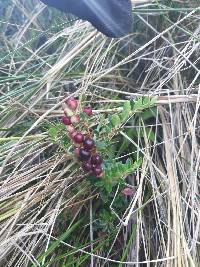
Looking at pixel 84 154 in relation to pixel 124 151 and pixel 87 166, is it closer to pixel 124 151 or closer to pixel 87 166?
pixel 87 166

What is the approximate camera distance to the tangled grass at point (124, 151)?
0.91 m

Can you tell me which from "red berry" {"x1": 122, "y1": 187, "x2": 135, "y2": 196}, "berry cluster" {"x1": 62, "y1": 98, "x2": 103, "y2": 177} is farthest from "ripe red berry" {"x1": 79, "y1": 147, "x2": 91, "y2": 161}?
"red berry" {"x1": 122, "y1": 187, "x2": 135, "y2": 196}

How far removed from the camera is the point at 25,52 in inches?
59.5

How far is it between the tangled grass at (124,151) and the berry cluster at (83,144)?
66 mm

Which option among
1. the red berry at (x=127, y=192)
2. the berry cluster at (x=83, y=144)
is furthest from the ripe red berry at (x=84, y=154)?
the red berry at (x=127, y=192)

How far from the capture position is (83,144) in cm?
91

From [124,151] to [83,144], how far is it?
19 cm

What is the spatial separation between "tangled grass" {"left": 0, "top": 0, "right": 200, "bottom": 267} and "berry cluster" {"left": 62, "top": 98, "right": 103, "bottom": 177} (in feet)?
0.22

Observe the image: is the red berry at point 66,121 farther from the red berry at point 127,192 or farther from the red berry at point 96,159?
the red berry at point 127,192

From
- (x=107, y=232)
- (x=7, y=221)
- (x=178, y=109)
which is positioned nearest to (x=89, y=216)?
(x=107, y=232)

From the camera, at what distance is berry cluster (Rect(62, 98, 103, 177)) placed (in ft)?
2.94

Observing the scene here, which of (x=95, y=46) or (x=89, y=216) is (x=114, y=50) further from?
(x=89, y=216)

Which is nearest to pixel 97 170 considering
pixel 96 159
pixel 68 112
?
pixel 96 159

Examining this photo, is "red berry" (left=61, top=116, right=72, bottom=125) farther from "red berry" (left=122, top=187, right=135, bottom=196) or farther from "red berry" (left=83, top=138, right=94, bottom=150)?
"red berry" (left=122, top=187, right=135, bottom=196)
